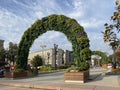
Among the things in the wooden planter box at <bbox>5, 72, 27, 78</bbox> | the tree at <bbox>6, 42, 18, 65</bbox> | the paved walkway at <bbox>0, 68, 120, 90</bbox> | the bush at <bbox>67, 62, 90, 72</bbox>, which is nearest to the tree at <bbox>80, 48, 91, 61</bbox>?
the bush at <bbox>67, 62, 90, 72</bbox>

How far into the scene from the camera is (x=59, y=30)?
25.6 meters

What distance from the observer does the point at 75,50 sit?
24.0 m

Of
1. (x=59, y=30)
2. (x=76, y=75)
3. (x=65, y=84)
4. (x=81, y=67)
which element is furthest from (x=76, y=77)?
(x=59, y=30)

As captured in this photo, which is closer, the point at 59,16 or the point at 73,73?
the point at 73,73

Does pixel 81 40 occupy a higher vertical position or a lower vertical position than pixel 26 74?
higher

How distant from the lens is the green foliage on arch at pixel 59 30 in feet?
77.6

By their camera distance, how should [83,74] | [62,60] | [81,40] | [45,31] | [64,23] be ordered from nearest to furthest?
[83,74] → [81,40] → [64,23] → [45,31] → [62,60]

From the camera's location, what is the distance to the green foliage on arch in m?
23.7

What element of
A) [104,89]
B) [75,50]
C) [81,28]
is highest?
[81,28]

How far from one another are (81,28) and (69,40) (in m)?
1.71

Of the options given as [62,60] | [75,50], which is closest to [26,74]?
[75,50]

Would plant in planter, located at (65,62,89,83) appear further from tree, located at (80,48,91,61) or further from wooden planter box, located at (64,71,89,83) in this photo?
tree, located at (80,48,91,61)

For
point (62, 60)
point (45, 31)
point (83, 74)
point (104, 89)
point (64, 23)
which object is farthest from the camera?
point (62, 60)

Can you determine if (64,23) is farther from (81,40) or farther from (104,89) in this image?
(104,89)
